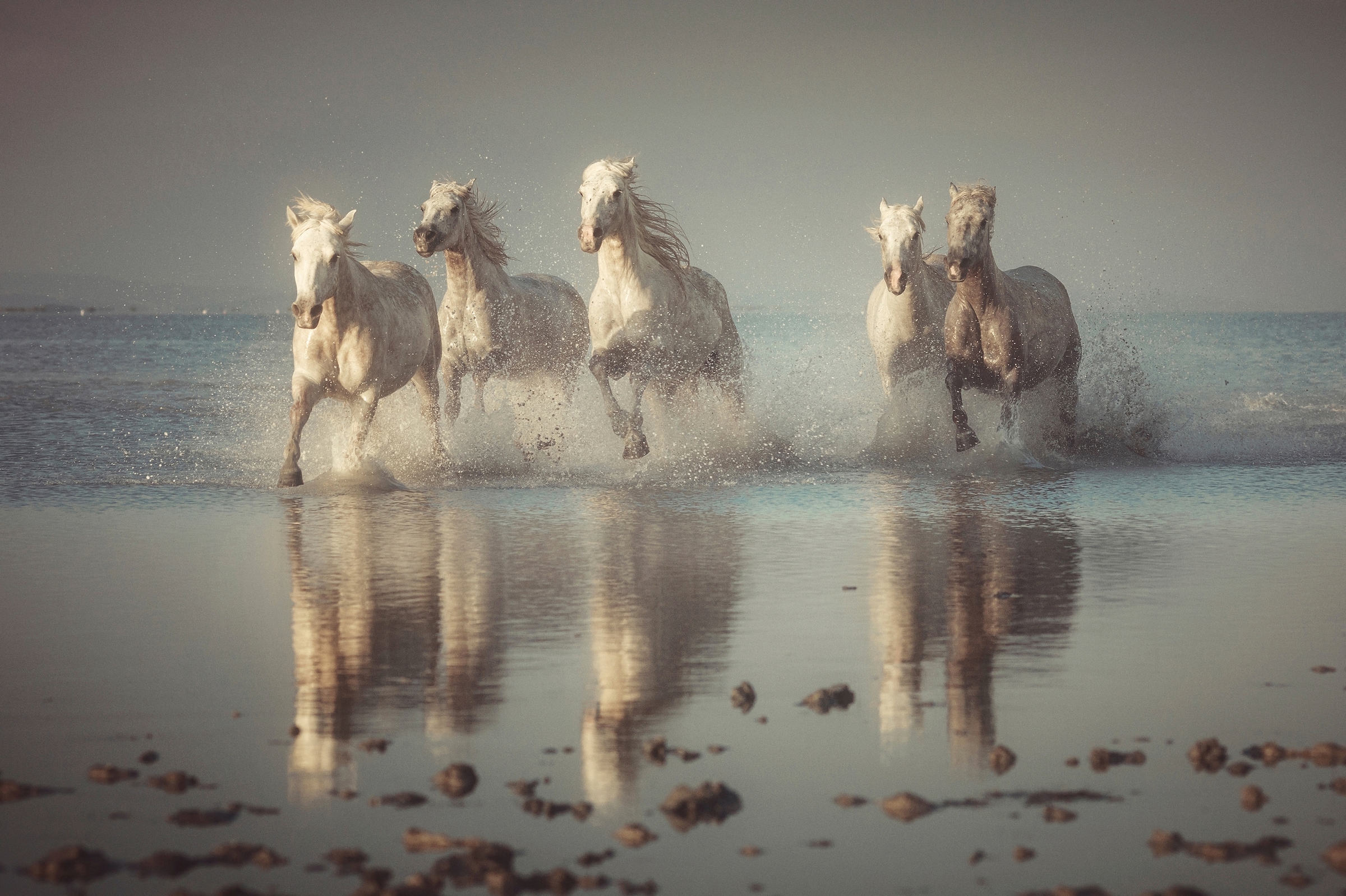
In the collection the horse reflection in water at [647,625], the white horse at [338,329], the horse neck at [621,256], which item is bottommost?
the horse reflection in water at [647,625]

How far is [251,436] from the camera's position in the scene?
611 inches

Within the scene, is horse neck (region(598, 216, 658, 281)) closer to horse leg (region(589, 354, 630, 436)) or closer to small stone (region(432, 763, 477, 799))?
horse leg (region(589, 354, 630, 436))

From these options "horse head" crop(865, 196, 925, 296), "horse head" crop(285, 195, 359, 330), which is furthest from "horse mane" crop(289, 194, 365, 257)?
"horse head" crop(865, 196, 925, 296)

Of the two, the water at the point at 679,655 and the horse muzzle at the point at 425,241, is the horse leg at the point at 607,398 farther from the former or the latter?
the horse muzzle at the point at 425,241

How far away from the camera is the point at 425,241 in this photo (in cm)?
1159

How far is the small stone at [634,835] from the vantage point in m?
3.13

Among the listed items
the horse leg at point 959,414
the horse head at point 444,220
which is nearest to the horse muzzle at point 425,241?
the horse head at point 444,220

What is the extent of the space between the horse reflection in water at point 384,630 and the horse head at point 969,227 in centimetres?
495

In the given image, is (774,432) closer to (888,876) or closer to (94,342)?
(888,876)

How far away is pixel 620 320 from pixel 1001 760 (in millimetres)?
8318

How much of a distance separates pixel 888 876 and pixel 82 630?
3.71m

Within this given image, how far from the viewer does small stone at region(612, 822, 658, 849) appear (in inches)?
123

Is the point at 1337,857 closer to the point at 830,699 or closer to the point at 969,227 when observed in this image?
the point at 830,699

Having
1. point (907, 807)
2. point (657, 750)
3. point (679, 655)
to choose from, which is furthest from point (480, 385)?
point (907, 807)
